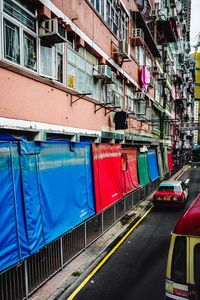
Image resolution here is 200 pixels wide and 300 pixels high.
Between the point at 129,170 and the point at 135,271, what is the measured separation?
10.2 m

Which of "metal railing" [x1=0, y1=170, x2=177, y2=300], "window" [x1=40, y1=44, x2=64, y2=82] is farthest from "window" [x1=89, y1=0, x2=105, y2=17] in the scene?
"metal railing" [x1=0, y1=170, x2=177, y2=300]

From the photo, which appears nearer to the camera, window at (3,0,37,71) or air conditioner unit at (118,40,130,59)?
window at (3,0,37,71)

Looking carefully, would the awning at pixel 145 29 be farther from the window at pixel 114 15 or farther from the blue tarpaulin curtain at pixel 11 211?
the blue tarpaulin curtain at pixel 11 211

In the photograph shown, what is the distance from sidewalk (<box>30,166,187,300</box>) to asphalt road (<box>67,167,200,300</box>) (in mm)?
376

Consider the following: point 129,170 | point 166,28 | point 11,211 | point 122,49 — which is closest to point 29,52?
point 11,211

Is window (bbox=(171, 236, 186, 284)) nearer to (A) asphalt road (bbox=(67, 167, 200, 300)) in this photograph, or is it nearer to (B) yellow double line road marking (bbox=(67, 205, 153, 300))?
(A) asphalt road (bbox=(67, 167, 200, 300))

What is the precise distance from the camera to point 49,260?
9125 millimetres

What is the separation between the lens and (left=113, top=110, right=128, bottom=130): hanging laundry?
18.1m

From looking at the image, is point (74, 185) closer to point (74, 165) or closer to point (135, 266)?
point (74, 165)

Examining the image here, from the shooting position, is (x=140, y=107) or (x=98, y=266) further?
(x=140, y=107)

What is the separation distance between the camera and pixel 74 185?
11438 mm

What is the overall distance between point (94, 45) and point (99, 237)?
8959mm

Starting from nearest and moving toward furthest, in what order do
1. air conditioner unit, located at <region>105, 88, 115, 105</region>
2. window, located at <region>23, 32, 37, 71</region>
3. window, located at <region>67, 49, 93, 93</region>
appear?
window, located at <region>23, 32, 37, 71</region> < window, located at <region>67, 49, 93, 93</region> < air conditioner unit, located at <region>105, 88, 115, 105</region>

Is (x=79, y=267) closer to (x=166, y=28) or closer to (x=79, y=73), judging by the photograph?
(x=79, y=73)
